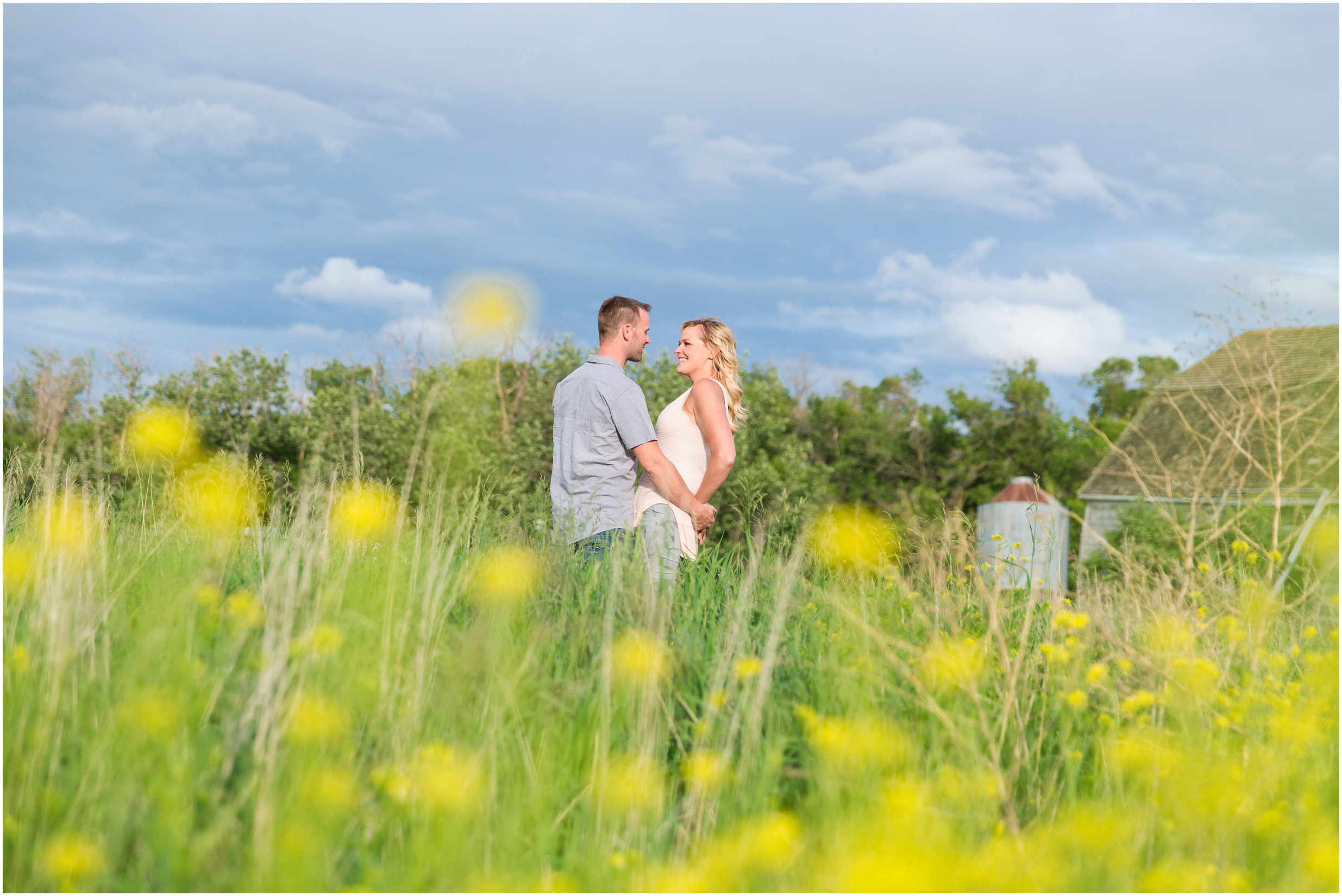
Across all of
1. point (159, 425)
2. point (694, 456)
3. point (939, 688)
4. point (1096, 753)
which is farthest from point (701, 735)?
point (159, 425)

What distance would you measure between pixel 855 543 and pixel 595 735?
2382 millimetres

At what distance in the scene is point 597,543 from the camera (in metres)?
4.36

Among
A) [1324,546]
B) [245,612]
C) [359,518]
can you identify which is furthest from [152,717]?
[1324,546]

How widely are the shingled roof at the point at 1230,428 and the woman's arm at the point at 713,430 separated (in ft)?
36.4

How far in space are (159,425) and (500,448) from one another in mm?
17746

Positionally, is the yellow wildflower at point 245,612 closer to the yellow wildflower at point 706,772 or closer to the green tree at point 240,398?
the yellow wildflower at point 706,772

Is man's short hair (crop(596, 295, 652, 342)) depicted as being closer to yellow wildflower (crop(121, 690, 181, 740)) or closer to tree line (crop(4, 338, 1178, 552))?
yellow wildflower (crop(121, 690, 181, 740))

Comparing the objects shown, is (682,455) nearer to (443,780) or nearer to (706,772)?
(706,772)

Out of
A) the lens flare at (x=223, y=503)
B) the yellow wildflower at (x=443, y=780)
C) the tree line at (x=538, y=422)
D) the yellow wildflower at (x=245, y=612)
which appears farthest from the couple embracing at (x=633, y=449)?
the tree line at (x=538, y=422)

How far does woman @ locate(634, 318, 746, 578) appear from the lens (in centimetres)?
458

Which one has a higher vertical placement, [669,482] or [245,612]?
[669,482]

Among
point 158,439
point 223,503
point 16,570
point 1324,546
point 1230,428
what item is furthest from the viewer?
point 1230,428

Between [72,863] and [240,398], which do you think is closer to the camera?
[72,863]

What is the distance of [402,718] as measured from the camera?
2.56 metres
